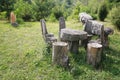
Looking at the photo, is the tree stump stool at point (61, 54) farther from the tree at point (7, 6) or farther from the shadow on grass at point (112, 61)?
the tree at point (7, 6)

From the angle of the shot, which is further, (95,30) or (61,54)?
(95,30)

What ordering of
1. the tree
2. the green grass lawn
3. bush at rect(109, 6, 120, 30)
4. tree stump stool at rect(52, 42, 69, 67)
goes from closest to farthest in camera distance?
the green grass lawn < tree stump stool at rect(52, 42, 69, 67) < bush at rect(109, 6, 120, 30) < the tree

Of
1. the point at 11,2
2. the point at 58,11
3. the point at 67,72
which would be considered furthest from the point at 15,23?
the point at 67,72

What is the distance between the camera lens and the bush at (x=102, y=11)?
475 inches

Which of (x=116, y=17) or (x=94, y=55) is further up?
(x=116, y=17)

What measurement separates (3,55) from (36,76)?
206 centimetres

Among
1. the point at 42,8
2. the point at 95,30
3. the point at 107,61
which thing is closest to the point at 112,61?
the point at 107,61

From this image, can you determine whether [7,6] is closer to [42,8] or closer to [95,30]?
[42,8]

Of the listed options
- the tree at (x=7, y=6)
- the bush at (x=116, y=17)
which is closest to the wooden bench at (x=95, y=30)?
the bush at (x=116, y=17)

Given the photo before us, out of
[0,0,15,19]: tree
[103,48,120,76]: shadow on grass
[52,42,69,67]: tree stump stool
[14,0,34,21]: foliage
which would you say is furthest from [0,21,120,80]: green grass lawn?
[14,0,34,21]: foliage

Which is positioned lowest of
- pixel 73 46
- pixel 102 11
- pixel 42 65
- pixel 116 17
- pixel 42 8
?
pixel 42 65

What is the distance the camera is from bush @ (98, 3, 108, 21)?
1207 cm

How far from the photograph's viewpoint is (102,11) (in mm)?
12258

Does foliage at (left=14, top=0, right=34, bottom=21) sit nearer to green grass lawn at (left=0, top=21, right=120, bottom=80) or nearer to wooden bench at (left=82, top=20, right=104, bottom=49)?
green grass lawn at (left=0, top=21, right=120, bottom=80)
